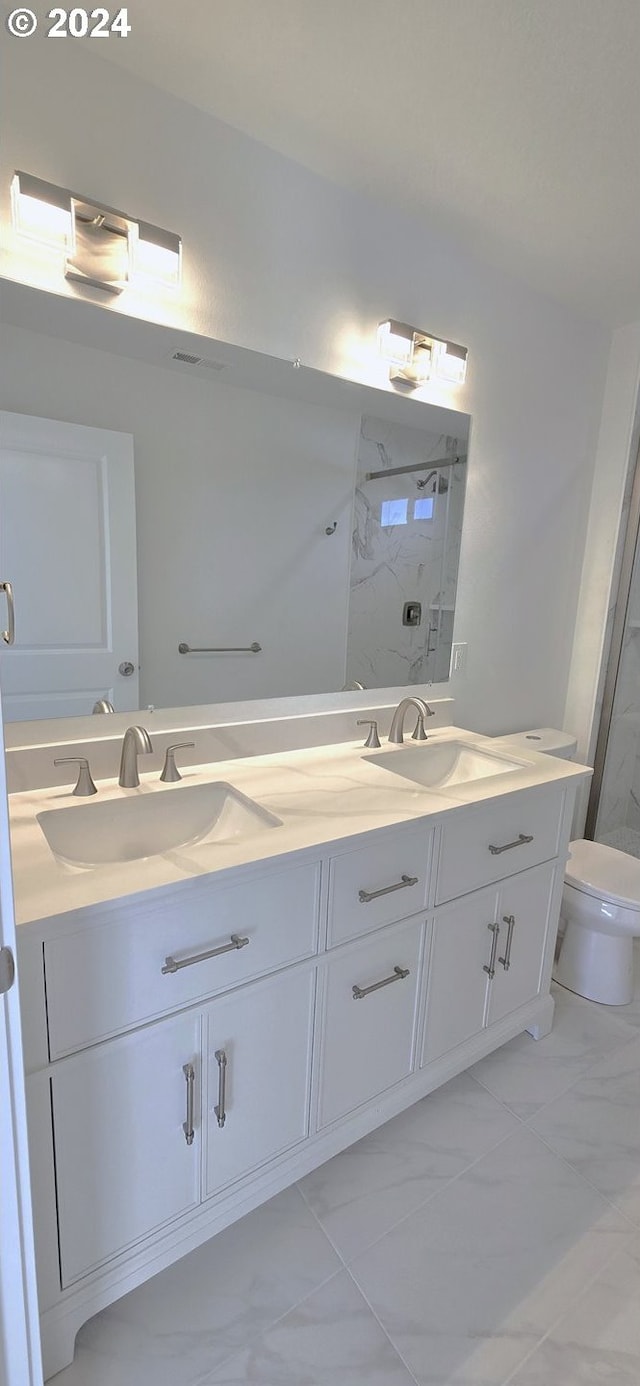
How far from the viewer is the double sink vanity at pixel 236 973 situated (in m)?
1.01

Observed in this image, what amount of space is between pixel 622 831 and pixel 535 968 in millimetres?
1525

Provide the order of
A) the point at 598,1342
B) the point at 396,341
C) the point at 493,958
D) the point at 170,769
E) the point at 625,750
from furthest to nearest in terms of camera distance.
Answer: the point at 625,750, the point at 396,341, the point at 493,958, the point at 170,769, the point at 598,1342

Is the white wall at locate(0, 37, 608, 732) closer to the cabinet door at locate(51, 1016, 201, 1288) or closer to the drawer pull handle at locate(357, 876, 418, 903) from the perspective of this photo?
the drawer pull handle at locate(357, 876, 418, 903)

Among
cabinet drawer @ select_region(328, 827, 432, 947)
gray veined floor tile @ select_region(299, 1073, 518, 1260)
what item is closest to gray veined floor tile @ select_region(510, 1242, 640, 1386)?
gray veined floor tile @ select_region(299, 1073, 518, 1260)

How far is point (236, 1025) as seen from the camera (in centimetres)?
120

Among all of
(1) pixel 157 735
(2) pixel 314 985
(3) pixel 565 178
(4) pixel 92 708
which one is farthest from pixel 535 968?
(3) pixel 565 178

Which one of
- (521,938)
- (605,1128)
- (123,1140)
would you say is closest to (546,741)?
Answer: (521,938)

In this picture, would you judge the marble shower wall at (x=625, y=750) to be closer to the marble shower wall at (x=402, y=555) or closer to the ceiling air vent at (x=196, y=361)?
the marble shower wall at (x=402, y=555)

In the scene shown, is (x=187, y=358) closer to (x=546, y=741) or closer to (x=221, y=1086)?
(x=221, y=1086)

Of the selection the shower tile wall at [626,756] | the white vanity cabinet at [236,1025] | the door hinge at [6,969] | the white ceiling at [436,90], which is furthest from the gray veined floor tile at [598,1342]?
the white ceiling at [436,90]

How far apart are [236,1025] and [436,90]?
1972 millimetres

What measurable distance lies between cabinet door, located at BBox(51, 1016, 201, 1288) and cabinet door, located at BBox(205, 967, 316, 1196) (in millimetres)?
43

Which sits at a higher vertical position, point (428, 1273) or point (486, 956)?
point (486, 956)

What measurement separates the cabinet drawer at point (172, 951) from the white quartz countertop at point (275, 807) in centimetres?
5
